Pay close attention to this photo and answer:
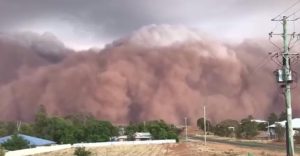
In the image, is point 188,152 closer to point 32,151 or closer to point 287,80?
point 32,151

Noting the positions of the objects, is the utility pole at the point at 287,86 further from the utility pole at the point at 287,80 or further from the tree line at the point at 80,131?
the tree line at the point at 80,131

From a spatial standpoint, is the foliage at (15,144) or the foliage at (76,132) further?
the foliage at (76,132)

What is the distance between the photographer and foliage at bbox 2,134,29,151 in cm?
12063

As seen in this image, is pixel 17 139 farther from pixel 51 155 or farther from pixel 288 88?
pixel 288 88

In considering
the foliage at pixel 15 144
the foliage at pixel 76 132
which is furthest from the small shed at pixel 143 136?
the foliage at pixel 15 144

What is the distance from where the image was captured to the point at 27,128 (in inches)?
7771

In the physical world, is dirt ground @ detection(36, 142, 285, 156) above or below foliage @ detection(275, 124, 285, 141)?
below

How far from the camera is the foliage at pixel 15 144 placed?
121 meters

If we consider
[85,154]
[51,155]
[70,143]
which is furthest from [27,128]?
[85,154]

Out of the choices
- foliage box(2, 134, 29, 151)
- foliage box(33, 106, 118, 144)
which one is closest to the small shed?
foliage box(33, 106, 118, 144)

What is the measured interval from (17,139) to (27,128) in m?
75.3

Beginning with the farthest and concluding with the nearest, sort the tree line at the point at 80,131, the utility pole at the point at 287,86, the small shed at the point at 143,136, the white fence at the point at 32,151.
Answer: the small shed at the point at 143,136 < the tree line at the point at 80,131 < the white fence at the point at 32,151 < the utility pole at the point at 287,86

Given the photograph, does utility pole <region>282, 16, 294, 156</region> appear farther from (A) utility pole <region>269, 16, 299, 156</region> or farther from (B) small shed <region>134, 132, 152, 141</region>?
(B) small shed <region>134, 132, 152, 141</region>

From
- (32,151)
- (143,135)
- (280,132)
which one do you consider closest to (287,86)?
(32,151)
